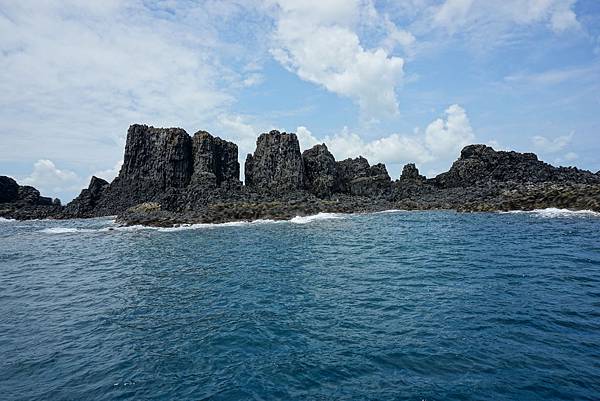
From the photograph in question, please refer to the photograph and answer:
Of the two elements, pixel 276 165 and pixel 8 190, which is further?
pixel 8 190

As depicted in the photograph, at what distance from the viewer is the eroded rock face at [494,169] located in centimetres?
8131

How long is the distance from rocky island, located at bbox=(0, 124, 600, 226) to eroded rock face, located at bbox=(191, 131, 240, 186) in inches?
10.3

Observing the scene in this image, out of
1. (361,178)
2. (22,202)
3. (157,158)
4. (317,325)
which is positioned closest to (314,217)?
(361,178)

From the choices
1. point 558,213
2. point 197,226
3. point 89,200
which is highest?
point 89,200

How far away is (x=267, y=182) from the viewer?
89.7 metres

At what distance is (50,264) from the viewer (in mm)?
32562

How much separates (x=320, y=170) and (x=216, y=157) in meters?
28.0

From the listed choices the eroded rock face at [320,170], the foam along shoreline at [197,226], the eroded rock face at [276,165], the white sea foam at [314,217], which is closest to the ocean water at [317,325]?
the foam along shoreline at [197,226]

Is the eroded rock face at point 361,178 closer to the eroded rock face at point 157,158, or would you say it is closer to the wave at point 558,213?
the eroded rock face at point 157,158

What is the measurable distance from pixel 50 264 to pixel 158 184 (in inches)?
2570

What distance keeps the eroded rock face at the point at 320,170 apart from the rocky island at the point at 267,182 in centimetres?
24

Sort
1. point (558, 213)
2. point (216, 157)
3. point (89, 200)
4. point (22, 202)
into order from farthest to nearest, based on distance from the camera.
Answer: point (22, 202) → point (89, 200) → point (216, 157) → point (558, 213)

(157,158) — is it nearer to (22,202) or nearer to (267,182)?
(267,182)

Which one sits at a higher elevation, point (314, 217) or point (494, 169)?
point (494, 169)
